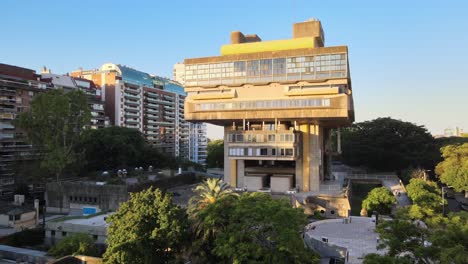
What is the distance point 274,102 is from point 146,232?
32.0m

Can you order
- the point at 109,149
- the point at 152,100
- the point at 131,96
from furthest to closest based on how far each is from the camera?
the point at 152,100 → the point at 131,96 → the point at 109,149

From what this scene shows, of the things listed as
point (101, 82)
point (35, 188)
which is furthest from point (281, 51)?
point (101, 82)

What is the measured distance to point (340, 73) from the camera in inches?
1965

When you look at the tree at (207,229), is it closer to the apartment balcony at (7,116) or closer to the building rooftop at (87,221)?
the building rooftop at (87,221)

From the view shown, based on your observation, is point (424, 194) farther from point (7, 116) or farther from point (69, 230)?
point (7, 116)

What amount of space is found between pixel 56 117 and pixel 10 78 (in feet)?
74.5

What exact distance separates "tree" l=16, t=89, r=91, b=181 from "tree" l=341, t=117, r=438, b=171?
55656 millimetres

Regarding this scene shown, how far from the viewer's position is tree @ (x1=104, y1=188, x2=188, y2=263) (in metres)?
23.5

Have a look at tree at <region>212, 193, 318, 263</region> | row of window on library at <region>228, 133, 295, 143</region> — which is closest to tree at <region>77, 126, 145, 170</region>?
row of window on library at <region>228, 133, 295, 143</region>

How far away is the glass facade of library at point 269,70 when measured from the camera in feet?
165

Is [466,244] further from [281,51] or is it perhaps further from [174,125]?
[174,125]

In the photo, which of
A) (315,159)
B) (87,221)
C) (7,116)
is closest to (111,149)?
(7,116)

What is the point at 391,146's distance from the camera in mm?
78438

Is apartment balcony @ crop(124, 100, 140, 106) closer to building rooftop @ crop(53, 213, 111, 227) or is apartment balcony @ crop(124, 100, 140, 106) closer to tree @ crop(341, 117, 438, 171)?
Answer: tree @ crop(341, 117, 438, 171)
